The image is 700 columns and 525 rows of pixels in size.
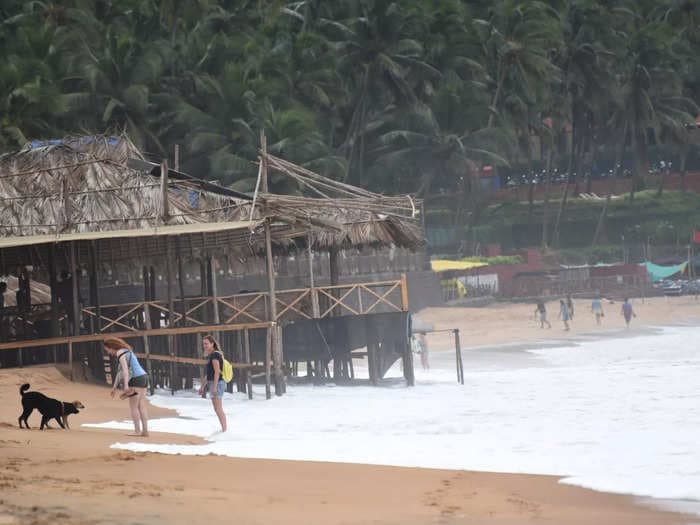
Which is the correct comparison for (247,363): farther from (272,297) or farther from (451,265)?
(451,265)

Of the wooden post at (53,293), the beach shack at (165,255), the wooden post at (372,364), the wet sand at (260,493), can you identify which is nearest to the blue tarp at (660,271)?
the beach shack at (165,255)

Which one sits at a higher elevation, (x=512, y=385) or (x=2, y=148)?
(x=2, y=148)

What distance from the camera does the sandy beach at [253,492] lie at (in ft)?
29.4

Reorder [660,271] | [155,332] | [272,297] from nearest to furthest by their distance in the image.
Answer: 1. [155,332]
2. [272,297]
3. [660,271]

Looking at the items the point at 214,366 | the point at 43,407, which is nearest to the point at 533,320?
the point at 214,366

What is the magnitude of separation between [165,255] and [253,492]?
44.4ft

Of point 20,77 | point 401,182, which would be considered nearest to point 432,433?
point 20,77

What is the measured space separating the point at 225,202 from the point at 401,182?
33.0 meters

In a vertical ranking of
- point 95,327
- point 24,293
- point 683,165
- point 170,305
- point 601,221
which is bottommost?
point 95,327

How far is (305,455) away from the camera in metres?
13.5

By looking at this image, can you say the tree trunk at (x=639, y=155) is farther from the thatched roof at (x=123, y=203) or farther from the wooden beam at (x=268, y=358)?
the wooden beam at (x=268, y=358)

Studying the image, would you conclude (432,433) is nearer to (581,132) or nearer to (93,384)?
(93,384)

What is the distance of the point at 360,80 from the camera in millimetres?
53281

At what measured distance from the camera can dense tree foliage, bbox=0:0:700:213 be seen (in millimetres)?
42375
